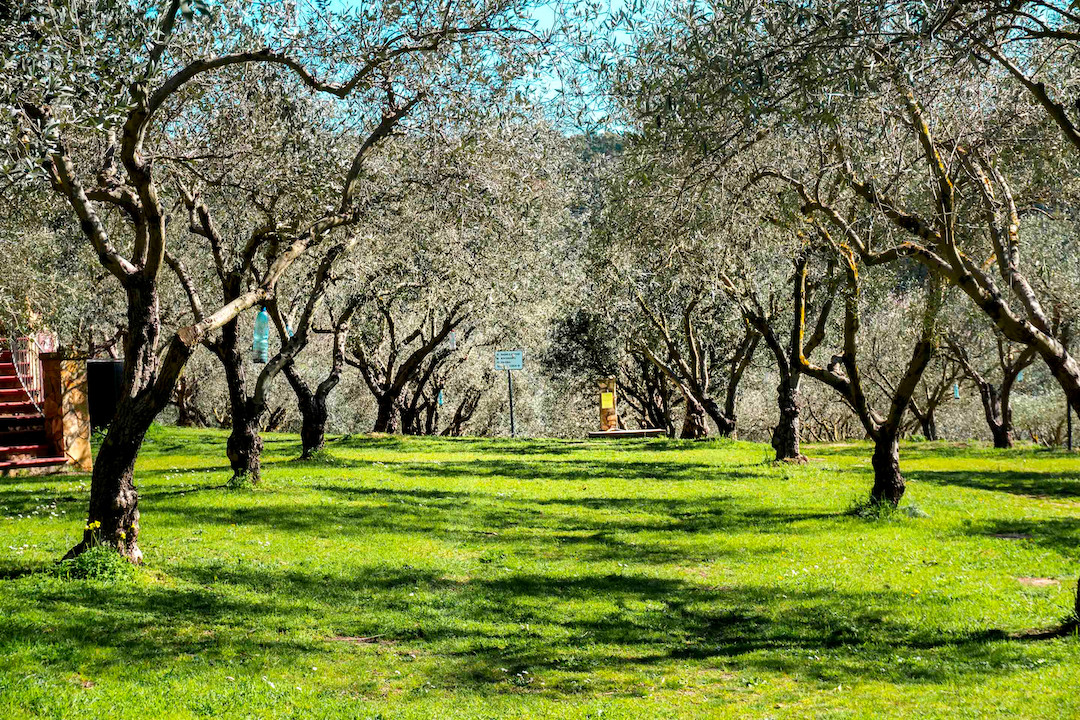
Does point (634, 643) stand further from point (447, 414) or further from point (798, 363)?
point (447, 414)

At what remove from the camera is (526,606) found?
10.9 m

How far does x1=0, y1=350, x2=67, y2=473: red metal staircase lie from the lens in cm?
2052

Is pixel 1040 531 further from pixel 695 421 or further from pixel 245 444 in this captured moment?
pixel 695 421

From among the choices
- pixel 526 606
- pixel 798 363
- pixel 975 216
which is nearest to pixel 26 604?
pixel 526 606

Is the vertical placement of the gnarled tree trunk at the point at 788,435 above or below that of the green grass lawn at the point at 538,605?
above

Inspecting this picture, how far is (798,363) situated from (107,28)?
1484 cm

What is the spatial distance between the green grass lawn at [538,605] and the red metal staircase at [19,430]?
170cm

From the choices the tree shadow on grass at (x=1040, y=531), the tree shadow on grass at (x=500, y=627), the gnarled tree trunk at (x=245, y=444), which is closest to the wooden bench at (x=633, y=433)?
the gnarled tree trunk at (x=245, y=444)

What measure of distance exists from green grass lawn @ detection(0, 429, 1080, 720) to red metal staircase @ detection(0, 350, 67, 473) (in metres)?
1.70

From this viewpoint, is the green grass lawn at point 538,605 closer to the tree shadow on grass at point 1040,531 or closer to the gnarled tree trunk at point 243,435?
the tree shadow on grass at point 1040,531

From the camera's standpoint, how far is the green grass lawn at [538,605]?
762cm

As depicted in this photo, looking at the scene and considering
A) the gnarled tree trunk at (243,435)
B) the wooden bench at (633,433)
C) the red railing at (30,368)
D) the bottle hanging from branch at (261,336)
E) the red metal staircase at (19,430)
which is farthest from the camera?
the wooden bench at (633,433)

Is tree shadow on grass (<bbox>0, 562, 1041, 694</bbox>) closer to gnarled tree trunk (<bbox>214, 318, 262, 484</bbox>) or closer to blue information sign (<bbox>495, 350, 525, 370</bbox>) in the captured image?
gnarled tree trunk (<bbox>214, 318, 262, 484</bbox>)

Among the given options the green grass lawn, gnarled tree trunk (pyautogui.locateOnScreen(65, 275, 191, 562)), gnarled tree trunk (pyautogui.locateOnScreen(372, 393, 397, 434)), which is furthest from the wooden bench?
gnarled tree trunk (pyautogui.locateOnScreen(65, 275, 191, 562))
